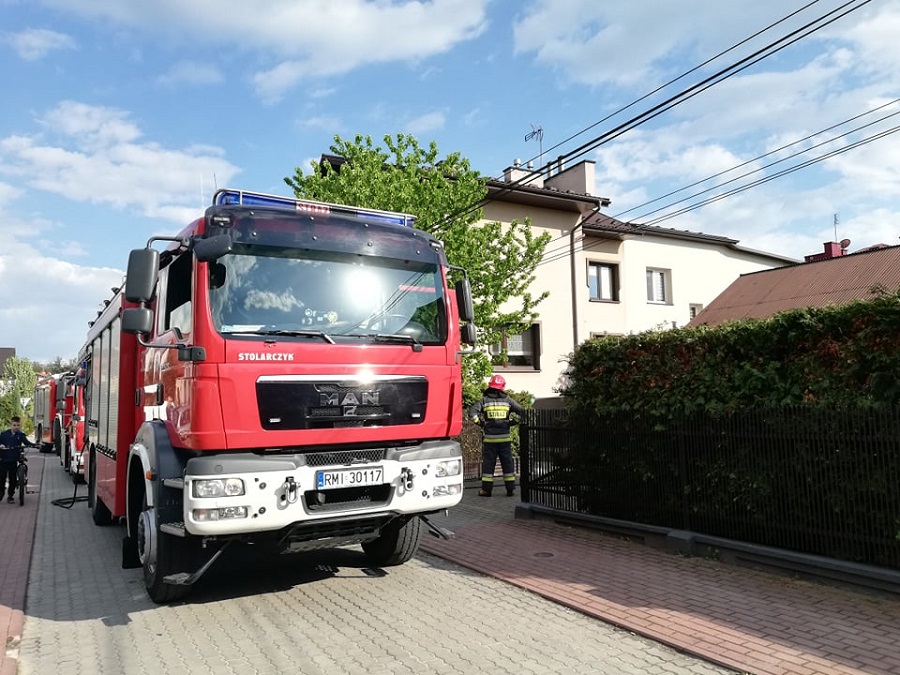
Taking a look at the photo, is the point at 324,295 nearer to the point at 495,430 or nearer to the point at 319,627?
the point at 319,627

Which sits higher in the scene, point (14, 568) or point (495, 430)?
point (495, 430)

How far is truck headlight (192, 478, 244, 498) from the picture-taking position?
190 inches

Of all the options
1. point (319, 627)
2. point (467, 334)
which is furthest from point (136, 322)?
point (467, 334)

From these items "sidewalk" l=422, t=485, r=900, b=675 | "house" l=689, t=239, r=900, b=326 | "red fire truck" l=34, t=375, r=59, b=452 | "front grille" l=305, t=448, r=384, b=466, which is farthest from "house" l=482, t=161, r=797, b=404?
Answer: "red fire truck" l=34, t=375, r=59, b=452

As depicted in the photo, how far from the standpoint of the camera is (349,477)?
536cm

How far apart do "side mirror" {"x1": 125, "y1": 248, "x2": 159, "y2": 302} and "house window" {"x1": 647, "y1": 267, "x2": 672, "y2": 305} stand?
24.0 meters

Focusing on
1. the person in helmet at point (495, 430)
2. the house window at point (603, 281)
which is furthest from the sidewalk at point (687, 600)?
the house window at point (603, 281)

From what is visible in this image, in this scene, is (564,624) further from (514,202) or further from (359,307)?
(514,202)

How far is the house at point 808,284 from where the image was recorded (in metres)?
17.6

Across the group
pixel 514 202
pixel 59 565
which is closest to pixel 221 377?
pixel 59 565

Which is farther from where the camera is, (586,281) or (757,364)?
(586,281)

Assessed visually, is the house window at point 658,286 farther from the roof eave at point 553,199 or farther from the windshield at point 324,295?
the windshield at point 324,295

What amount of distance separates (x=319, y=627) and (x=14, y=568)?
438 centimetres

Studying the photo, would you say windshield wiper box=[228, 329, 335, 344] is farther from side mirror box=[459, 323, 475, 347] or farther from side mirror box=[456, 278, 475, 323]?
side mirror box=[459, 323, 475, 347]
